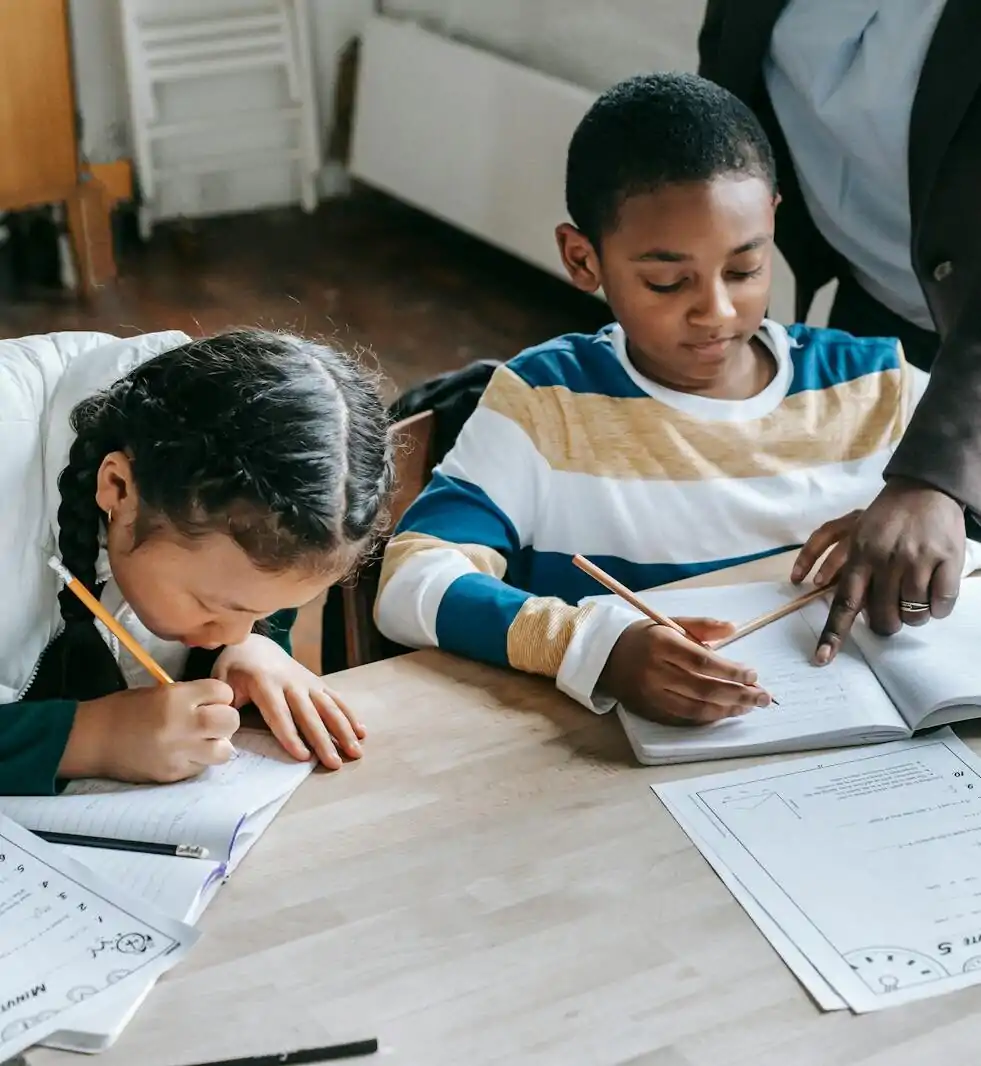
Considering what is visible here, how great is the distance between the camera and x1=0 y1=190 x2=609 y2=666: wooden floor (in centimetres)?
406

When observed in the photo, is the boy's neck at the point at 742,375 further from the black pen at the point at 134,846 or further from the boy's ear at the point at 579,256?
the black pen at the point at 134,846

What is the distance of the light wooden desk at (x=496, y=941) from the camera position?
897mm

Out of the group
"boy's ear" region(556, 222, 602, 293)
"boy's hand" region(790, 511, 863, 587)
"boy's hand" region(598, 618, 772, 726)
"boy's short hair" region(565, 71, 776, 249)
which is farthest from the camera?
"boy's ear" region(556, 222, 602, 293)

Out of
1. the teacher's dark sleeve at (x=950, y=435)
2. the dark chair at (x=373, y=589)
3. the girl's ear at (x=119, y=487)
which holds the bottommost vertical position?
the dark chair at (x=373, y=589)

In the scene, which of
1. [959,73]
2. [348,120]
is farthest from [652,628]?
[348,120]

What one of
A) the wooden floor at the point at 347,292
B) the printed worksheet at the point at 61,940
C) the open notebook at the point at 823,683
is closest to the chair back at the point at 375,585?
the open notebook at the point at 823,683

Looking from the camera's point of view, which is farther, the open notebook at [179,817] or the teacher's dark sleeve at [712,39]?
the teacher's dark sleeve at [712,39]

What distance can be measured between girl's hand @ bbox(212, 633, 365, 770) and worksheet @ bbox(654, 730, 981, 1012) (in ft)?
0.84

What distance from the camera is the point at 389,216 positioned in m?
5.07

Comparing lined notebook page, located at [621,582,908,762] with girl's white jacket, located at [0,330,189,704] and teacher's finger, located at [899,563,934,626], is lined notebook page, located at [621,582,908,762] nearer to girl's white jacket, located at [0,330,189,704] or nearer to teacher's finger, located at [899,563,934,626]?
teacher's finger, located at [899,563,934,626]

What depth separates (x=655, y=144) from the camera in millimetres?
1522

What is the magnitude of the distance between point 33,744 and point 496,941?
39cm

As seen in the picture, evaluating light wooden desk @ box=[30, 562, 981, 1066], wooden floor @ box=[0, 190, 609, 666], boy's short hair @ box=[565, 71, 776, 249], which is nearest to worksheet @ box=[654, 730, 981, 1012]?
light wooden desk @ box=[30, 562, 981, 1066]

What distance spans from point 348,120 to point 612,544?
386cm
